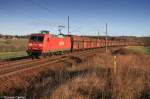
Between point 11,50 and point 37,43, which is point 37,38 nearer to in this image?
point 37,43

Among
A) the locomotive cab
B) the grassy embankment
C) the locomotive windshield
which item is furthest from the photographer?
the grassy embankment

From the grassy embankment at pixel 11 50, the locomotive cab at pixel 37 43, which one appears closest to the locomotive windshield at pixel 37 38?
the locomotive cab at pixel 37 43

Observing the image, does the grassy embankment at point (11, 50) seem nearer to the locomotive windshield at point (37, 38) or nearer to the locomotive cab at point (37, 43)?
the locomotive cab at point (37, 43)

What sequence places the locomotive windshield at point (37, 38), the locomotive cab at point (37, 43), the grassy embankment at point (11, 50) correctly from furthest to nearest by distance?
the grassy embankment at point (11, 50) → the locomotive windshield at point (37, 38) → the locomotive cab at point (37, 43)

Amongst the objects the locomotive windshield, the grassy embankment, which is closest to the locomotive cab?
the locomotive windshield

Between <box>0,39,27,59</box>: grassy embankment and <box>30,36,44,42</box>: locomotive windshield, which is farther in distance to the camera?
<box>0,39,27,59</box>: grassy embankment

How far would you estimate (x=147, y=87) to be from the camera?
898cm

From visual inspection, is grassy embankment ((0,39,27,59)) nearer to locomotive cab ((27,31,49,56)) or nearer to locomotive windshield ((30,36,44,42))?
locomotive cab ((27,31,49,56))

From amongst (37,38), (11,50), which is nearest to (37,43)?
(37,38)

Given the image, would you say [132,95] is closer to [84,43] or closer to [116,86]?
[116,86]

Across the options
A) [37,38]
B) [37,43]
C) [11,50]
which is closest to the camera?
[37,43]

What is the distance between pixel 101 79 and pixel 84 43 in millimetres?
36812

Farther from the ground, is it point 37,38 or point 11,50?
point 37,38

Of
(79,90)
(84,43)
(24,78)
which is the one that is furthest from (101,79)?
(84,43)
